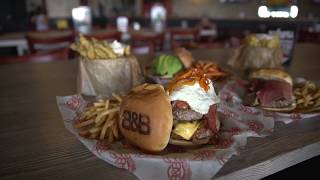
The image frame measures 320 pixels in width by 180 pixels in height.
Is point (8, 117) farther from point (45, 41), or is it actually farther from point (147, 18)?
point (147, 18)

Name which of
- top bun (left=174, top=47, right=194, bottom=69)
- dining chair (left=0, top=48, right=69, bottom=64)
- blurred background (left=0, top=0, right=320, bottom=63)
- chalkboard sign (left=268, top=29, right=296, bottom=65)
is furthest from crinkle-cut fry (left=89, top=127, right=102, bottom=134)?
dining chair (left=0, top=48, right=69, bottom=64)

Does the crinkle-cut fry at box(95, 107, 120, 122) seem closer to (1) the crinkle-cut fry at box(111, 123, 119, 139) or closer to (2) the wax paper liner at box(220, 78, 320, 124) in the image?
(1) the crinkle-cut fry at box(111, 123, 119, 139)

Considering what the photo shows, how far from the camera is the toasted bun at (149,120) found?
725mm

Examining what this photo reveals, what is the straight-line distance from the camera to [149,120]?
28.7 inches

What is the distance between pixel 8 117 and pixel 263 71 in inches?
35.6

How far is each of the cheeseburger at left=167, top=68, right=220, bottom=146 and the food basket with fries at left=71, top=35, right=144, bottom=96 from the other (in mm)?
441

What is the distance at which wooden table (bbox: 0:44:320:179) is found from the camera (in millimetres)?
687

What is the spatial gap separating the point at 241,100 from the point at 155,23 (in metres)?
4.15

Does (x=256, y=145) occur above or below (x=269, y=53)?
below

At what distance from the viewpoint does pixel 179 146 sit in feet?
2.52

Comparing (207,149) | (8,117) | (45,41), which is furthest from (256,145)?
(45,41)

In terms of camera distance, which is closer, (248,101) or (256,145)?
(256,145)

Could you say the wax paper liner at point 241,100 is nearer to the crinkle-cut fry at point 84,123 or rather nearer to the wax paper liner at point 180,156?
the wax paper liner at point 180,156

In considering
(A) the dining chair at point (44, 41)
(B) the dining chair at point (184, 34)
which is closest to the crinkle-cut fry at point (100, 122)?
(A) the dining chair at point (44, 41)
